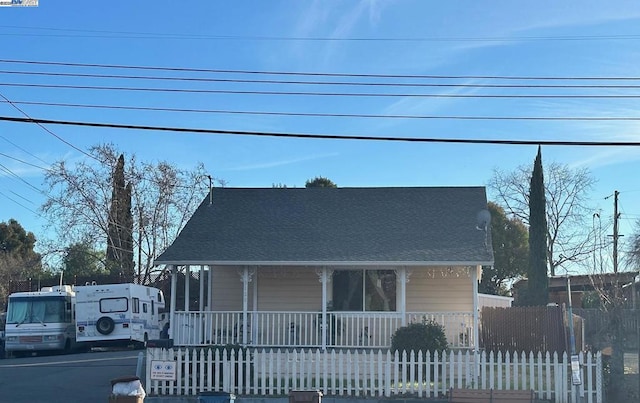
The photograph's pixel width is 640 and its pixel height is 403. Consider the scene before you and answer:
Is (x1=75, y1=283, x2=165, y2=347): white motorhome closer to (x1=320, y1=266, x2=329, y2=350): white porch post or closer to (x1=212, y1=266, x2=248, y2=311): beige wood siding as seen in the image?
(x1=212, y1=266, x2=248, y2=311): beige wood siding

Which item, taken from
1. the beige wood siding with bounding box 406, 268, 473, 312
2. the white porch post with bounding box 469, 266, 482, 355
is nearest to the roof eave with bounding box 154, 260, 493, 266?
the white porch post with bounding box 469, 266, 482, 355

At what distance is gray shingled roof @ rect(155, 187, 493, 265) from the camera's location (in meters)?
19.7

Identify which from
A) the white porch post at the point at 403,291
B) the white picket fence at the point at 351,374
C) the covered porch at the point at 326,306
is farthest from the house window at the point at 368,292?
the white picket fence at the point at 351,374

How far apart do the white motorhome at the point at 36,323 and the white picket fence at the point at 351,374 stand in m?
14.7

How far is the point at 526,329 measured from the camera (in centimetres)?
2280

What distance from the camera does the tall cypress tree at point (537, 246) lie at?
30297mm

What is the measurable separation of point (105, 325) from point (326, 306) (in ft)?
39.5

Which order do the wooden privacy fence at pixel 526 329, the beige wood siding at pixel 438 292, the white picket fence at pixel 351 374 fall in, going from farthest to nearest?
the wooden privacy fence at pixel 526 329 → the beige wood siding at pixel 438 292 → the white picket fence at pixel 351 374

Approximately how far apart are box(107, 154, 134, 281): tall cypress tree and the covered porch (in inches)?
977

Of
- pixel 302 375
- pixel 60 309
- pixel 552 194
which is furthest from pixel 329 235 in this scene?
pixel 552 194

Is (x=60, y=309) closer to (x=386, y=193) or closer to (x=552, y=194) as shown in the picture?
(x=386, y=193)

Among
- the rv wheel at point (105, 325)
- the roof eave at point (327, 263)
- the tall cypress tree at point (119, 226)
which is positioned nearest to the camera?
the roof eave at point (327, 263)

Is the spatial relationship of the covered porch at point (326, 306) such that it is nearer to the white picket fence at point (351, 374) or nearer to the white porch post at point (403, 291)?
the white porch post at point (403, 291)

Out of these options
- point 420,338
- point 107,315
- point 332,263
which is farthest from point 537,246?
point 107,315
